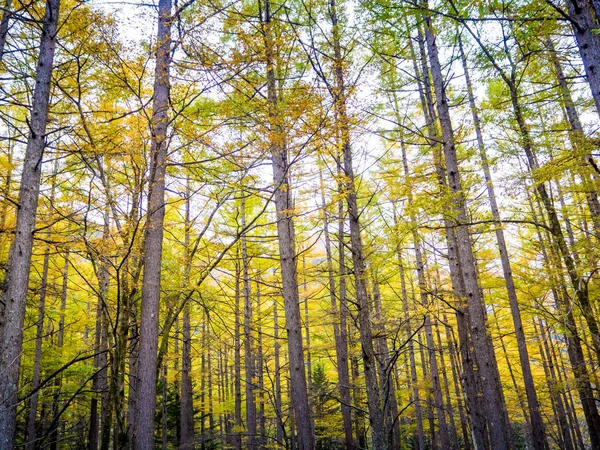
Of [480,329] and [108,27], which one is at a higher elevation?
[108,27]

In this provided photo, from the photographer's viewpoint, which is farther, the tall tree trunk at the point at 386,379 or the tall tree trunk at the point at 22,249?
the tall tree trunk at the point at 22,249

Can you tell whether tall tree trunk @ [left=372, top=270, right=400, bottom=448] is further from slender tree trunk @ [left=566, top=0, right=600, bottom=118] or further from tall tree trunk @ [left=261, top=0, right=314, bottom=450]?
slender tree trunk @ [left=566, top=0, right=600, bottom=118]

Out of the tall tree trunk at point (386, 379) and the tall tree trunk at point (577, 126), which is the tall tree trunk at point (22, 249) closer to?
the tall tree trunk at point (386, 379)

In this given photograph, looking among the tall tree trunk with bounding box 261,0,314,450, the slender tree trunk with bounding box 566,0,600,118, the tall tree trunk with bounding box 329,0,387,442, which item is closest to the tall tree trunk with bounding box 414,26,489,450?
the tall tree trunk with bounding box 329,0,387,442

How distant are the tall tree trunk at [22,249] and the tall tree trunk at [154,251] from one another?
5.08ft

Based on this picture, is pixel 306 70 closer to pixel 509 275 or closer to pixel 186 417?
pixel 509 275

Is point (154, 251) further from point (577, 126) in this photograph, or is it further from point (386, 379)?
point (577, 126)

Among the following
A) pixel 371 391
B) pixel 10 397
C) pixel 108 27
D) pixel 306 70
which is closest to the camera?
pixel 10 397

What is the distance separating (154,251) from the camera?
5.51 m

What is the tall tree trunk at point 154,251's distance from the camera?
480 cm

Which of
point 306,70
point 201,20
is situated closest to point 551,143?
point 306,70

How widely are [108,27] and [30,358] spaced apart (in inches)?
511

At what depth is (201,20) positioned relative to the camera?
5.71 metres

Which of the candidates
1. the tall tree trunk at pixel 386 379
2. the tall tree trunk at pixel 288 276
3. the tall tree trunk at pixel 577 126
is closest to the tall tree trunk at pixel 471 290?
the tall tree trunk at pixel 386 379
